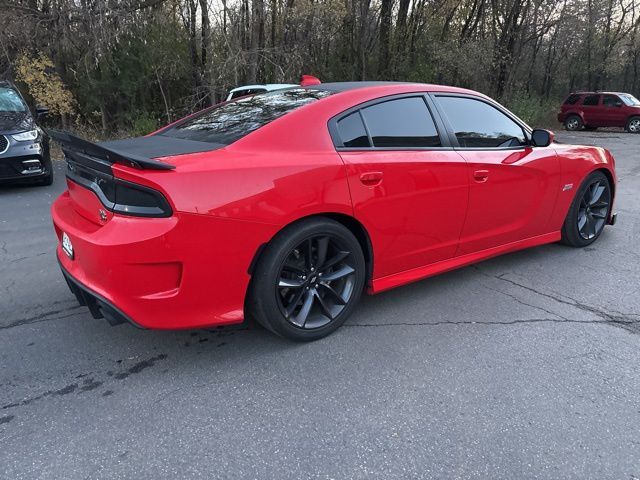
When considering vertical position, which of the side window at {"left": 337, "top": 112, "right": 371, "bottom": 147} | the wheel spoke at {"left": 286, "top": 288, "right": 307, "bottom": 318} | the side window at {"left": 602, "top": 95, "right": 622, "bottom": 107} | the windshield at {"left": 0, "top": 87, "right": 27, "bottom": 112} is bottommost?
the wheel spoke at {"left": 286, "top": 288, "right": 307, "bottom": 318}

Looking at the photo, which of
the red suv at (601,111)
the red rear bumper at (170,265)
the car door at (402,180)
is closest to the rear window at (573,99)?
the red suv at (601,111)

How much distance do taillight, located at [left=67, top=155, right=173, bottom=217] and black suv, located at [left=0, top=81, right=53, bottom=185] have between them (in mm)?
5456

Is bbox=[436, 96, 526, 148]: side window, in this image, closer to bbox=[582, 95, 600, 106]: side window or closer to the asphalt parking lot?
the asphalt parking lot

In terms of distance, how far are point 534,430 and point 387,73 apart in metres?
18.3

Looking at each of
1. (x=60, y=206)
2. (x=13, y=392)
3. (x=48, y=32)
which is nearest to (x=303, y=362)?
(x=13, y=392)

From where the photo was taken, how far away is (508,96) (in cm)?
2169

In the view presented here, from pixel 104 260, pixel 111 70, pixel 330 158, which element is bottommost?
pixel 104 260

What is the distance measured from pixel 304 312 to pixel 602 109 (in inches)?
911

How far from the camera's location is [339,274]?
312cm

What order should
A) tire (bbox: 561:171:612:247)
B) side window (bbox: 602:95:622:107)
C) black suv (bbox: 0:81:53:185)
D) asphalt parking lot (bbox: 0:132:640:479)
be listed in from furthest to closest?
side window (bbox: 602:95:622:107)
black suv (bbox: 0:81:53:185)
tire (bbox: 561:171:612:247)
asphalt parking lot (bbox: 0:132:640:479)

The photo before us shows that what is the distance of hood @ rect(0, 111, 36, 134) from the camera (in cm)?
736

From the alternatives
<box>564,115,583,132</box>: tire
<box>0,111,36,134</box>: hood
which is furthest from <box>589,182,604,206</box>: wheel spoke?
<box>564,115,583,132</box>: tire

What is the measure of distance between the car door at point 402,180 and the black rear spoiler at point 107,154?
3.62 feet

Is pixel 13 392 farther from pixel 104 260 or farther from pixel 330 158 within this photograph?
pixel 330 158
